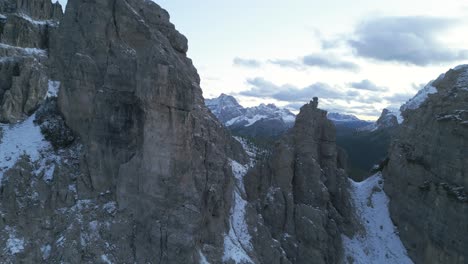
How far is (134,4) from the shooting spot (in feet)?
150

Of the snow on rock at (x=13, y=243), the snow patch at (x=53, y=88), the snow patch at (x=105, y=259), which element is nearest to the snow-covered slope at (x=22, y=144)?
the snow patch at (x=53, y=88)

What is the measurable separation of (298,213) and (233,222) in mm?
9370

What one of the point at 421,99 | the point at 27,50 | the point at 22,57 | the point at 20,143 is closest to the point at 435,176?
the point at 421,99

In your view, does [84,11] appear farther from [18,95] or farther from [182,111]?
[182,111]

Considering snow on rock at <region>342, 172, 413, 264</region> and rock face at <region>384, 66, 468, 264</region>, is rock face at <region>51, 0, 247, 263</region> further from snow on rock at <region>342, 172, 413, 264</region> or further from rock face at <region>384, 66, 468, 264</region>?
rock face at <region>384, 66, 468, 264</region>

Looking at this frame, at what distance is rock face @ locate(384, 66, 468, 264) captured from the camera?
4625 cm

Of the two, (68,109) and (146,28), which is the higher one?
(146,28)

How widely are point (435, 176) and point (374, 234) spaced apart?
A: 11.7 meters

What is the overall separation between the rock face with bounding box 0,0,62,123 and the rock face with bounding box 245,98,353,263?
2867 centimetres

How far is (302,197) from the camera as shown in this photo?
52.9 metres

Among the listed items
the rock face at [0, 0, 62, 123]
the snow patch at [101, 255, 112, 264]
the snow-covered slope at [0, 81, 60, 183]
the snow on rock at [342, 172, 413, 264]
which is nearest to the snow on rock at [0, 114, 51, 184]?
the snow-covered slope at [0, 81, 60, 183]

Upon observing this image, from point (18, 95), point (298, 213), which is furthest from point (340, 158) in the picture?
point (18, 95)

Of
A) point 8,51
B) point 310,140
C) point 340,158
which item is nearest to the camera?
point 8,51

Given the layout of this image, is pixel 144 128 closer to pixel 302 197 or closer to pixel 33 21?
pixel 302 197
